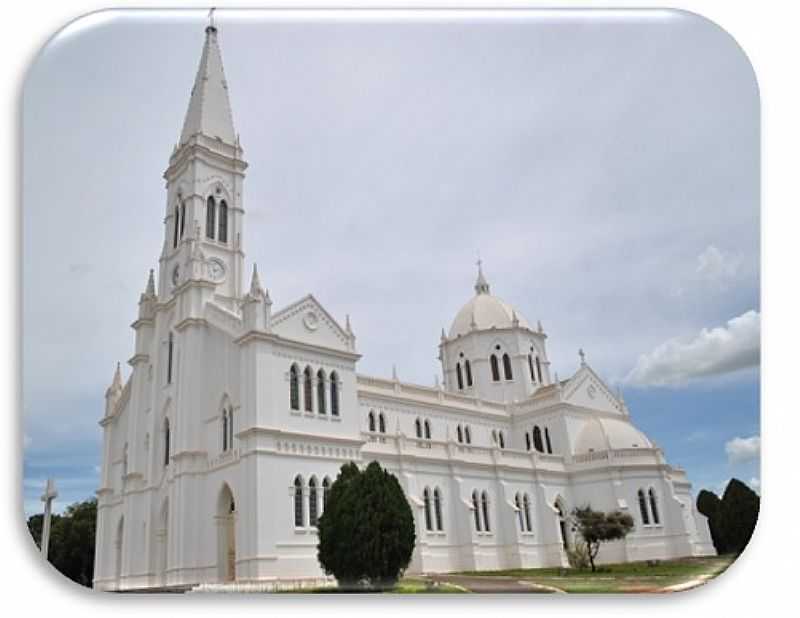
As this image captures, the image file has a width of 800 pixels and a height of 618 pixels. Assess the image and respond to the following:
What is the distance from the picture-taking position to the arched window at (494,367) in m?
33.5

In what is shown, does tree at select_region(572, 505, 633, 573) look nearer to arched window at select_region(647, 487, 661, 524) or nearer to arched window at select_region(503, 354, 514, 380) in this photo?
arched window at select_region(647, 487, 661, 524)

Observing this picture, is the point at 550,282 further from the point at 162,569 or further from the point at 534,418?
the point at 534,418

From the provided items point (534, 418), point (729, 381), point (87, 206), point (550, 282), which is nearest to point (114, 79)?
point (87, 206)

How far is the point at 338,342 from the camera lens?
19.5 metres

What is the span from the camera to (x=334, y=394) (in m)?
19.1

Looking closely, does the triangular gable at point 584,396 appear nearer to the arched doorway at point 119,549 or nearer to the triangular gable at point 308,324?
the triangular gable at point 308,324

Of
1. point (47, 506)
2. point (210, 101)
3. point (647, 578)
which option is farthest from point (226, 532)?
point (210, 101)

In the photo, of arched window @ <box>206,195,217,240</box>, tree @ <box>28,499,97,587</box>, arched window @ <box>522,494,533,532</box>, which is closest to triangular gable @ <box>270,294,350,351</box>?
arched window @ <box>206,195,217,240</box>

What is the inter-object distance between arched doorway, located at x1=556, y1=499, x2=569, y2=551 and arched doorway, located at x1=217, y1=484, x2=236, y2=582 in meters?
12.4

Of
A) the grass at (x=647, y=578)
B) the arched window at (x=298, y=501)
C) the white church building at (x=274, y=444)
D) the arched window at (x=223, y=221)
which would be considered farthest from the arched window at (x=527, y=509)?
the arched window at (x=223, y=221)

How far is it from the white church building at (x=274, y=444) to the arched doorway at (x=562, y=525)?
74 mm

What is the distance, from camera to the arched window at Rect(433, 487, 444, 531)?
2259 cm

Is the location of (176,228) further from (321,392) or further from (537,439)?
(537,439)

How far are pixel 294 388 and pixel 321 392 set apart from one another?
827 mm
